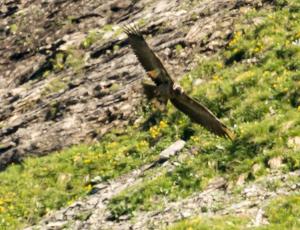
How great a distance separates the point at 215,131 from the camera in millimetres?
14742

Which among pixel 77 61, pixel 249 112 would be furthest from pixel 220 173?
pixel 77 61

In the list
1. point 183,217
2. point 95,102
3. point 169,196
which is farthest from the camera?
point 95,102

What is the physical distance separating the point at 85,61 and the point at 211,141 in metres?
12.2

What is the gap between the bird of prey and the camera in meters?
13.9

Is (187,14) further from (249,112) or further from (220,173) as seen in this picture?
(220,173)

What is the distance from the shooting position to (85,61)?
2839 cm

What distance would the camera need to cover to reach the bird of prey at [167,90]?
13914mm

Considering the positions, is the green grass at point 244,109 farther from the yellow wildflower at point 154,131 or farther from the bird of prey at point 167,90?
the bird of prey at point 167,90

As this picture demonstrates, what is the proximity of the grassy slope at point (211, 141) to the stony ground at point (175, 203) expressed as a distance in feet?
1.21

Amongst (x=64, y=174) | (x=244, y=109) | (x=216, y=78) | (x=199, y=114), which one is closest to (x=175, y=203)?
(x=199, y=114)

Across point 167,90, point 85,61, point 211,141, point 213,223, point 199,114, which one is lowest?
point 85,61

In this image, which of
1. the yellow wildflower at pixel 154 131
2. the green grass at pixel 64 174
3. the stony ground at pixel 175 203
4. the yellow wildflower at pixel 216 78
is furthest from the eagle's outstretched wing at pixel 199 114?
the yellow wildflower at pixel 216 78

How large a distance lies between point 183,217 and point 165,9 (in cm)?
1643

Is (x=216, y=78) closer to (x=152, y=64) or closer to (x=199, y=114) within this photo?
(x=199, y=114)
